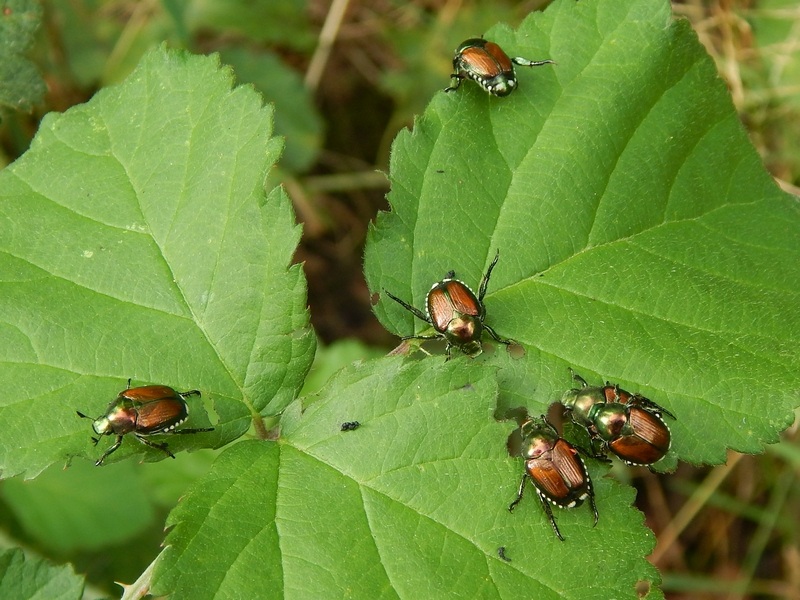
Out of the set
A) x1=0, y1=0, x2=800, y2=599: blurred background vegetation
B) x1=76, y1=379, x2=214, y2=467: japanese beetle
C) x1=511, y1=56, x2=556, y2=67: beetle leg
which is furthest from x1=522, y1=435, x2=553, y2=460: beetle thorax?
x1=0, y1=0, x2=800, y2=599: blurred background vegetation

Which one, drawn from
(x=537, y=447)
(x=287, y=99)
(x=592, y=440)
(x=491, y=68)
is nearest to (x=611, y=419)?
(x=592, y=440)

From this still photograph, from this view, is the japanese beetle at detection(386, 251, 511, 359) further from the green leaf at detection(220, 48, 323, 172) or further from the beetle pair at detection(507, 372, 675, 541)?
the green leaf at detection(220, 48, 323, 172)

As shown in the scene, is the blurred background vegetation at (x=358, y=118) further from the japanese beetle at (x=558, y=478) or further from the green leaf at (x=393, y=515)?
the japanese beetle at (x=558, y=478)

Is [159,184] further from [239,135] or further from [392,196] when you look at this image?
[392,196]

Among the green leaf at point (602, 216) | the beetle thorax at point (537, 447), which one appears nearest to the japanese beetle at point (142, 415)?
the green leaf at point (602, 216)

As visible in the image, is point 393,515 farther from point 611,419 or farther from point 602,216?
point 602,216
